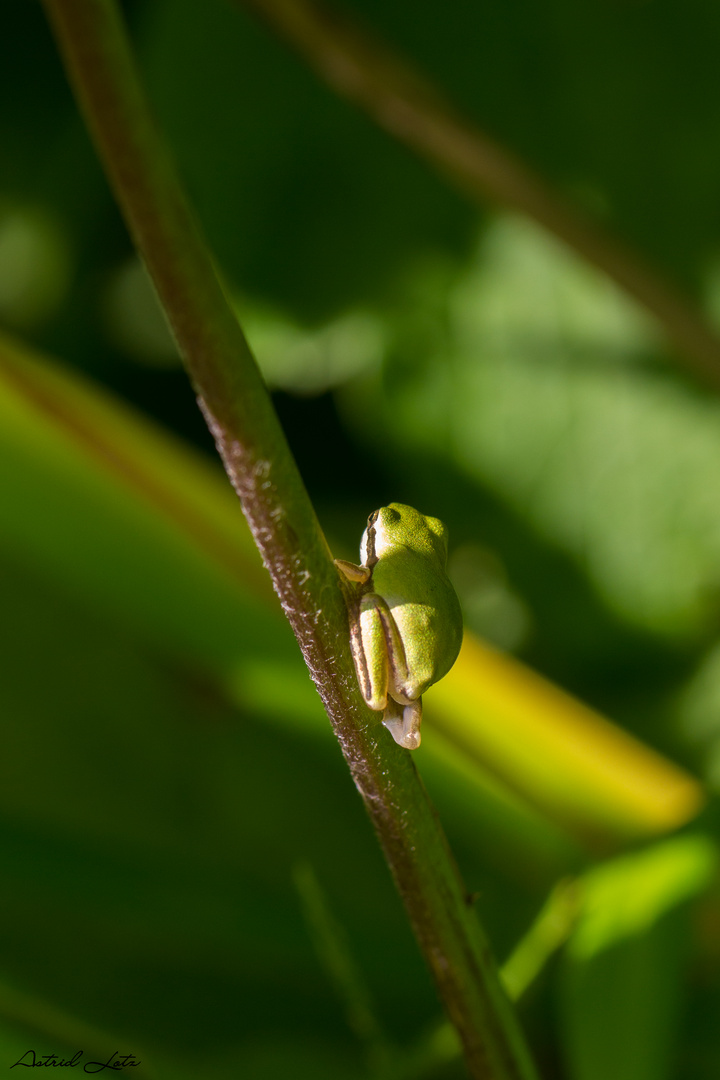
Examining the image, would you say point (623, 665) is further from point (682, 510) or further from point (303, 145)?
point (303, 145)

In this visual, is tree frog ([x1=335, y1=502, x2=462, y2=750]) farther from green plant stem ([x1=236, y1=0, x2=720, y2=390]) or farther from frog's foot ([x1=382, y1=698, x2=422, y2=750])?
green plant stem ([x1=236, y1=0, x2=720, y2=390])

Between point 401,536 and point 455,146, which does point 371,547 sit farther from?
point 455,146

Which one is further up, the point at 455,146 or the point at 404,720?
the point at 455,146

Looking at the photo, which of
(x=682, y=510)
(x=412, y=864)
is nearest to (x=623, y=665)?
(x=682, y=510)
